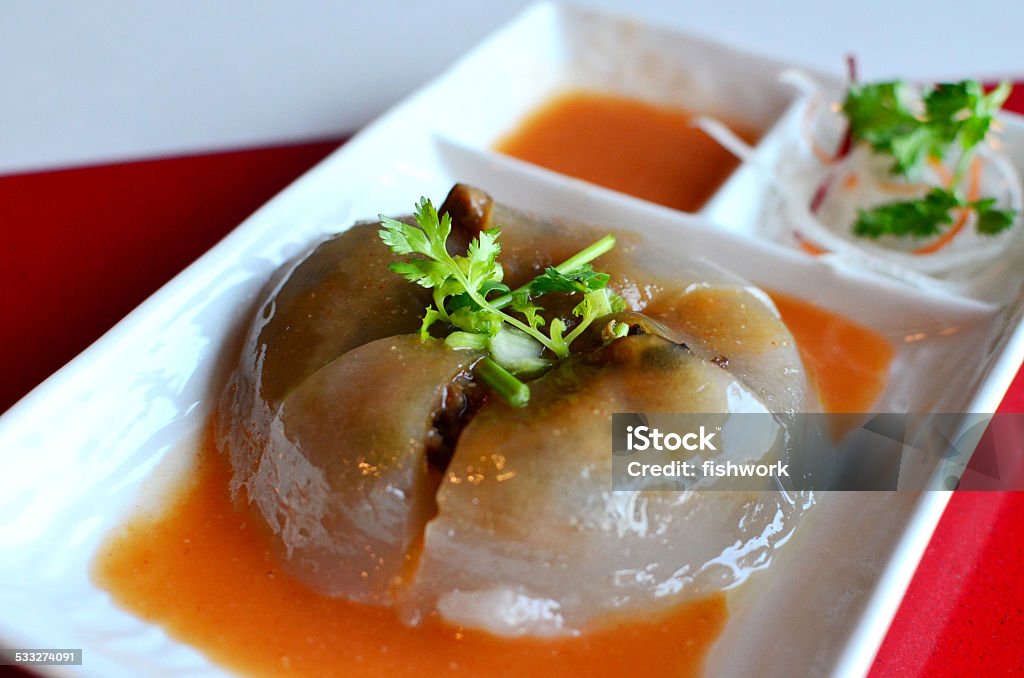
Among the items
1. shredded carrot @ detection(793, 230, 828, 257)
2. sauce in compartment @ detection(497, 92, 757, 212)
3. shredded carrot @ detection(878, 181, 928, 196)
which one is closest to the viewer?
shredded carrot @ detection(793, 230, 828, 257)

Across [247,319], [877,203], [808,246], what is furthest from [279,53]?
[877,203]

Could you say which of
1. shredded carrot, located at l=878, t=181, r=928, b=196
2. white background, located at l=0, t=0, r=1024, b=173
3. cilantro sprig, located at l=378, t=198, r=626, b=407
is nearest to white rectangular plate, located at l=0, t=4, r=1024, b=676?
shredded carrot, located at l=878, t=181, r=928, b=196

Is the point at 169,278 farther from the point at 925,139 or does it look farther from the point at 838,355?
the point at 925,139

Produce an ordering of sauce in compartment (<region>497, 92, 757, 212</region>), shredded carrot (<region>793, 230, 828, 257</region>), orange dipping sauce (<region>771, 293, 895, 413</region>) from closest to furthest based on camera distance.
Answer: orange dipping sauce (<region>771, 293, 895, 413</region>)
shredded carrot (<region>793, 230, 828, 257</region>)
sauce in compartment (<region>497, 92, 757, 212</region>)

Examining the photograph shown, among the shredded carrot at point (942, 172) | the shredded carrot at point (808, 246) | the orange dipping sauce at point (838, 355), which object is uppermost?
the shredded carrot at point (942, 172)

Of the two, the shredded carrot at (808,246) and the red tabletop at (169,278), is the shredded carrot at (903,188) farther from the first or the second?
the red tabletop at (169,278)

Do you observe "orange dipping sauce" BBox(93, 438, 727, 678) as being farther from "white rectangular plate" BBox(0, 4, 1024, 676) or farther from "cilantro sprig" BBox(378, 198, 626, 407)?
"cilantro sprig" BBox(378, 198, 626, 407)

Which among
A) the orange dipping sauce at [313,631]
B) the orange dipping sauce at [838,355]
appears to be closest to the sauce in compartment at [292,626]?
the orange dipping sauce at [313,631]
